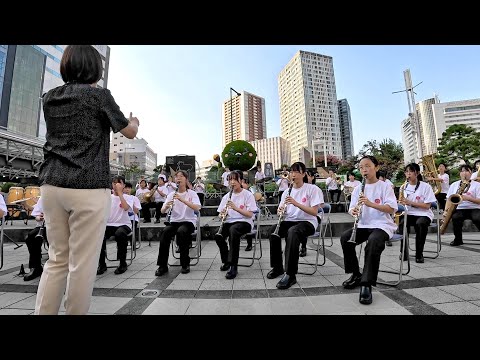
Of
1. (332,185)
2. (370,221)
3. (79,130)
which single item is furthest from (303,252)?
(332,185)

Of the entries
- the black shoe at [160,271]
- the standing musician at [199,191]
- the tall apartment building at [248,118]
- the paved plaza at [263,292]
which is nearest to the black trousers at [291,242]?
the paved plaza at [263,292]

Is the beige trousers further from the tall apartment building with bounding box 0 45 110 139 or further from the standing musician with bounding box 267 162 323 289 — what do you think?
the tall apartment building with bounding box 0 45 110 139

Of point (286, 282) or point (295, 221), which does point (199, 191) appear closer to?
point (295, 221)

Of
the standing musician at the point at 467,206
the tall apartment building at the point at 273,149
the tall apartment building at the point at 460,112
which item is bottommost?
the standing musician at the point at 467,206

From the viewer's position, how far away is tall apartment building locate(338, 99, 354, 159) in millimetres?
77125

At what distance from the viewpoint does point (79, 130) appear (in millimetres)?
1697

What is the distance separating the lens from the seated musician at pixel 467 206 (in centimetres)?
486

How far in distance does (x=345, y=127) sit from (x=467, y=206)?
82.2 m

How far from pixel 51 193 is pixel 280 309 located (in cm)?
218

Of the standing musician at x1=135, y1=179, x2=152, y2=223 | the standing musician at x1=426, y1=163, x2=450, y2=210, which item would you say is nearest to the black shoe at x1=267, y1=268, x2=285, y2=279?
the standing musician at x1=135, y1=179, x2=152, y2=223

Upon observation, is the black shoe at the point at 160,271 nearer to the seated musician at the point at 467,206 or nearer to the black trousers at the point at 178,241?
the black trousers at the point at 178,241

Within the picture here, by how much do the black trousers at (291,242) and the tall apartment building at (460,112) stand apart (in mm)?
76778
